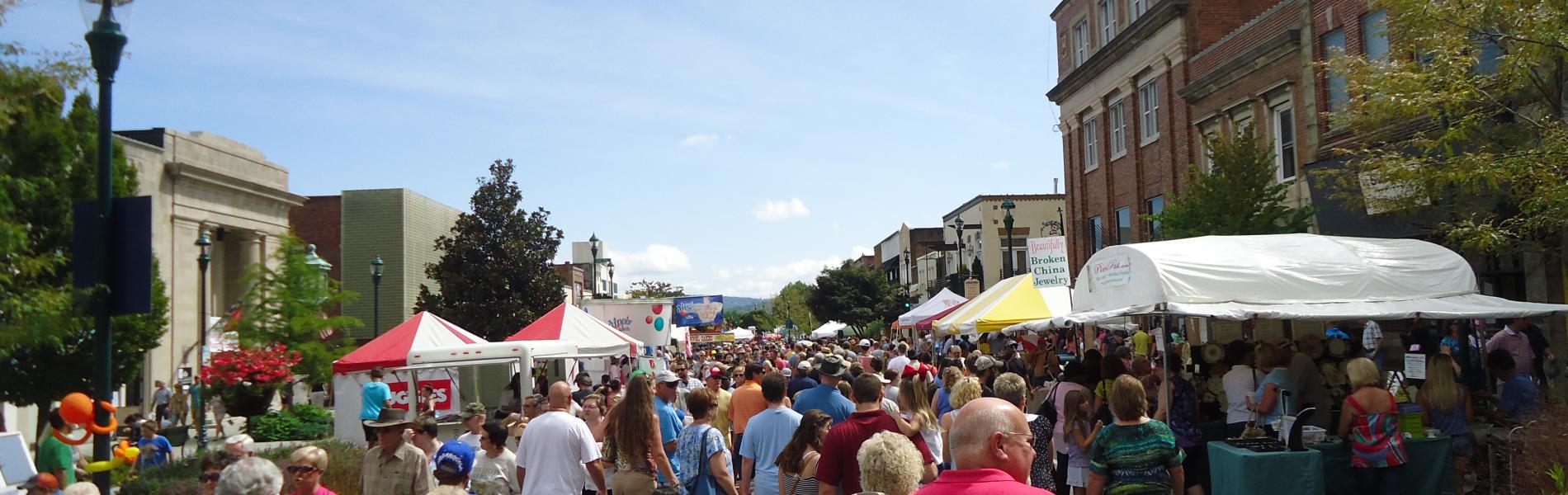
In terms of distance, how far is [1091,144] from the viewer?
3712 centimetres

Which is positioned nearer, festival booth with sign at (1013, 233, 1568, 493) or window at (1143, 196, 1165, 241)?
festival booth with sign at (1013, 233, 1568, 493)

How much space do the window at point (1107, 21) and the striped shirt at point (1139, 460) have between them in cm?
2907

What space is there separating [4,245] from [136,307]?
414 centimetres

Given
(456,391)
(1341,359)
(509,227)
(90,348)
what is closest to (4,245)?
(456,391)

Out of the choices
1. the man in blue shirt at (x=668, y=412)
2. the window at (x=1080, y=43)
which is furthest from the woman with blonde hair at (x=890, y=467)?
the window at (x=1080, y=43)

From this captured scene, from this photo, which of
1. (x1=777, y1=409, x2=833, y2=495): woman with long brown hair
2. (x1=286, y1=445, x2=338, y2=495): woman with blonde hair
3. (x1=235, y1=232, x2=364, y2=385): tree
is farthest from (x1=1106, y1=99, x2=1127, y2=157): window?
(x1=286, y1=445, x2=338, y2=495): woman with blonde hair

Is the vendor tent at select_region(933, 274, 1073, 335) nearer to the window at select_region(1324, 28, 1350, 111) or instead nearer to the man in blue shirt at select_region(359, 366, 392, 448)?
the window at select_region(1324, 28, 1350, 111)

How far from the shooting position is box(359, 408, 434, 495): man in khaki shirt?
7934mm

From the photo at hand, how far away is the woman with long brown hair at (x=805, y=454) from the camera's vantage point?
7395mm

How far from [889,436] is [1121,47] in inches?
1184

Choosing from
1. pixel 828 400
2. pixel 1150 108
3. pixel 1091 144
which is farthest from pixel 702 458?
pixel 1091 144

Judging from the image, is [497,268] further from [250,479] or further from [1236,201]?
[250,479]

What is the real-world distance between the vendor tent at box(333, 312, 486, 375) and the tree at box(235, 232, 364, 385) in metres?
12.9

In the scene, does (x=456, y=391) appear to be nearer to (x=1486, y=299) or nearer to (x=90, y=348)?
(x=90, y=348)
